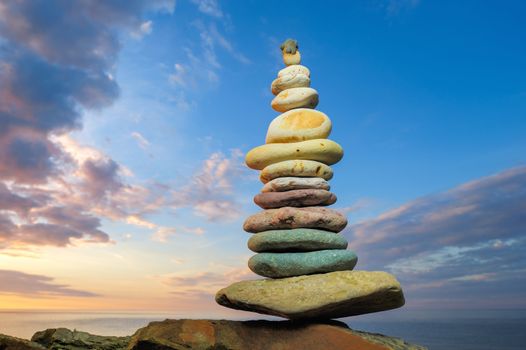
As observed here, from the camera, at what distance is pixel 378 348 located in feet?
29.6

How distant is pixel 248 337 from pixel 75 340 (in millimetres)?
4485

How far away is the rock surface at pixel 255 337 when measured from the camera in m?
9.05

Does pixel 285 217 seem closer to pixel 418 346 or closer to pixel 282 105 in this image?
pixel 282 105

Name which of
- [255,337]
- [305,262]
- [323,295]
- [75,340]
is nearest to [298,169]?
[305,262]

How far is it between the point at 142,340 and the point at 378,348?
15.8 ft

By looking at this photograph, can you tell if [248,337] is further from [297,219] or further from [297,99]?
[297,99]

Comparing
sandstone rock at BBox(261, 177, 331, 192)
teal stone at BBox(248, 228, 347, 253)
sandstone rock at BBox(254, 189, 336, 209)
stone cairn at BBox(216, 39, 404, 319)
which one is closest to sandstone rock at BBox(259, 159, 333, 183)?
stone cairn at BBox(216, 39, 404, 319)

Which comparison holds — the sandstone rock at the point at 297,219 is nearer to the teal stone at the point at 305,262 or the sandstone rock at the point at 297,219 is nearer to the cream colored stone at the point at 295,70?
the teal stone at the point at 305,262

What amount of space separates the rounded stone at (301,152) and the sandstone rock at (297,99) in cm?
131

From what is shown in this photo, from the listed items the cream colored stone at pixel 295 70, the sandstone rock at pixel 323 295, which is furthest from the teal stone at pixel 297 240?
the cream colored stone at pixel 295 70

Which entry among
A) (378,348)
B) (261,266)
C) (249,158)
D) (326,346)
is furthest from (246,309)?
(249,158)

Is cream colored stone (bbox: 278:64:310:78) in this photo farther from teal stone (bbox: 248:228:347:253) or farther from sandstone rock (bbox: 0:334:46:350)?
sandstone rock (bbox: 0:334:46:350)

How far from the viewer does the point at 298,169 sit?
11.0 meters

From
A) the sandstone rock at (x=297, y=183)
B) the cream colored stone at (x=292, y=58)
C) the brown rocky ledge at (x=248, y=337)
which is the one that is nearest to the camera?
the brown rocky ledge at (x=248, y=337)
